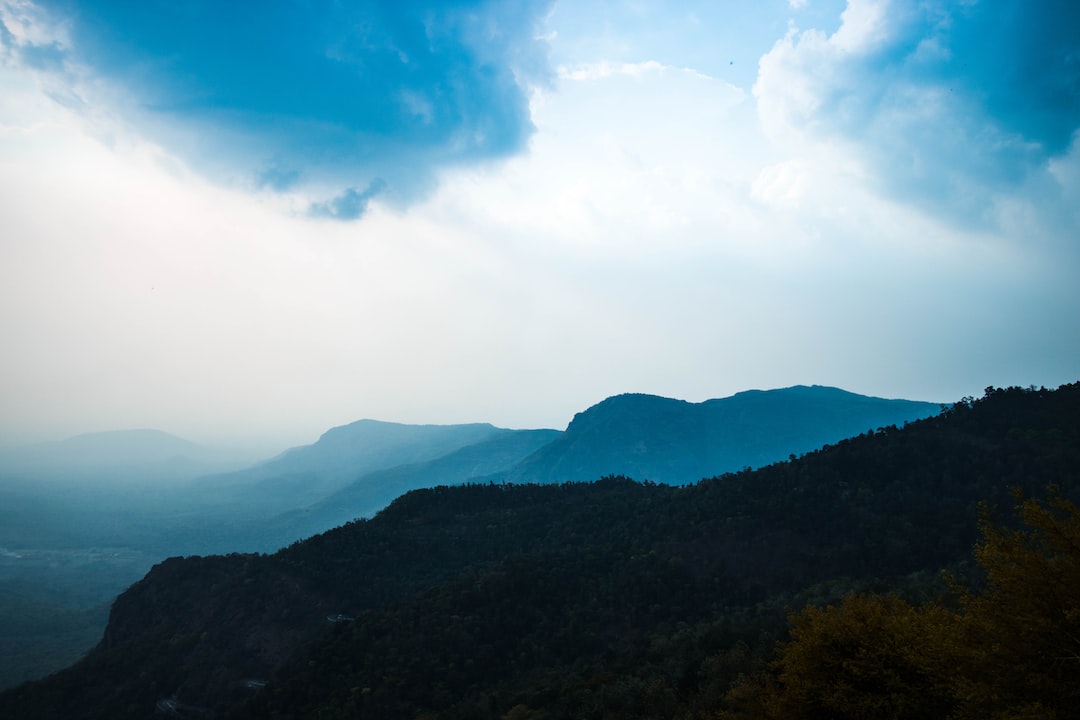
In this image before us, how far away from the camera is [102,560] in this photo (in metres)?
185

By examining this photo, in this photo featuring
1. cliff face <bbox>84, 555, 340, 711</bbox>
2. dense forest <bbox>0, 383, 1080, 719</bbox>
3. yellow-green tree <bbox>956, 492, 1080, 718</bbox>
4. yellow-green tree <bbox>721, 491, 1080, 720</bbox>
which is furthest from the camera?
cliff face <bbox>84, 555, 340, 711</bbox>

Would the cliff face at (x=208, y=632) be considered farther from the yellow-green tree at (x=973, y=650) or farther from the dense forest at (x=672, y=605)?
the yellow-green tree at (x=973, y=650)

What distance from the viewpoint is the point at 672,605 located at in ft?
167

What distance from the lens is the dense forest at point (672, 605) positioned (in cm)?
1572

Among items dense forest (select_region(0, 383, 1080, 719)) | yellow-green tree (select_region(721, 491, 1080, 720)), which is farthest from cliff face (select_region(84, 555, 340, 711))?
yellow-green tree (select_region(721, 491, 1080, 720))

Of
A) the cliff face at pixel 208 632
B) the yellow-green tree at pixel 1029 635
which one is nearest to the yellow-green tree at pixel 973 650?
the yellow-green tree at pixel 1029 635

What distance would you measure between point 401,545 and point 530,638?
3158cm

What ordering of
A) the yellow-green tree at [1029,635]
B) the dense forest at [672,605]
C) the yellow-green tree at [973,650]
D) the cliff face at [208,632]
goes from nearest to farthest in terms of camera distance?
the yellow-green tree at [1029,635], the yellow-green tree at [973,650], the dense forest at [672,605], the cliff face at [208,632]

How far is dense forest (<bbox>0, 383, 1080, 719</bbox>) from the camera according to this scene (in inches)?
619

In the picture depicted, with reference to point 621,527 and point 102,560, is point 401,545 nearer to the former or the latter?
point 621,527

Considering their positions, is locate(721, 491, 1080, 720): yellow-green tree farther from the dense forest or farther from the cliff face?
the cliff face

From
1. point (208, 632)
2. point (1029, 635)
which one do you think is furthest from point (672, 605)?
point (208, 632)

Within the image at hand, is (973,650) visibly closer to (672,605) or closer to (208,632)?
(672,605)

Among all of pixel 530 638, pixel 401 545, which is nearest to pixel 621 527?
pixel 530 638
